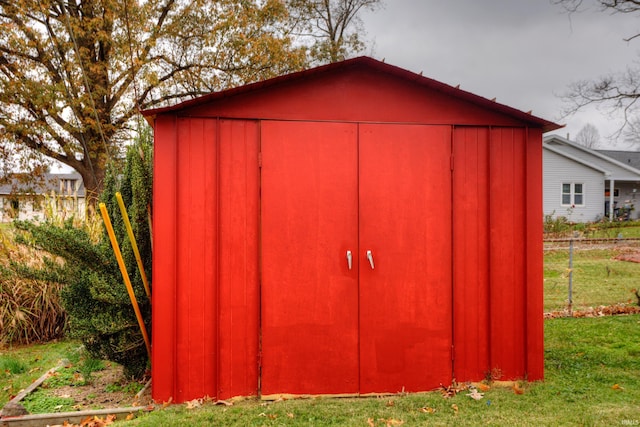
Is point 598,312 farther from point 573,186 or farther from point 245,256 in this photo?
point 573,186

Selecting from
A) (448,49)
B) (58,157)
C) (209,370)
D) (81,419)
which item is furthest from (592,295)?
(58,157)

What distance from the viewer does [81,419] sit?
13.9ft

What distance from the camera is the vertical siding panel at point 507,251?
4805mm

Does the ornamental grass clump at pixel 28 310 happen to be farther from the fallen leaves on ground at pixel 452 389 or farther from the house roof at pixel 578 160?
the house roof at pixel 578 160

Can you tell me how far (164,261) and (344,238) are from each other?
1723 mm

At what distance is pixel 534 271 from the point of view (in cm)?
482

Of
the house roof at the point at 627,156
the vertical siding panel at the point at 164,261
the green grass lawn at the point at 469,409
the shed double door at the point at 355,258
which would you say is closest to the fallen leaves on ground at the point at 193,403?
the green grass lawn at the point at 469,409

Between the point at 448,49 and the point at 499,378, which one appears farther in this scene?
the point at 448,49

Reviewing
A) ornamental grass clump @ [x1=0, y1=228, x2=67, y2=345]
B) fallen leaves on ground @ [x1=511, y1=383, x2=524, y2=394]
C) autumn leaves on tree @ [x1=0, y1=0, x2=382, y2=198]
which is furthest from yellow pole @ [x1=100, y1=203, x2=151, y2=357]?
autumn leaves on tree @ [x1=0, y1=0, x2=382, y2=198]

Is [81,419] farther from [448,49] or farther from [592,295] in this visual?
[448,49]

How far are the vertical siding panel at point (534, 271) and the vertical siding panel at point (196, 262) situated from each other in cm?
314

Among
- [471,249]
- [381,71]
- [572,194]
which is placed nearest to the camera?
[381,71]

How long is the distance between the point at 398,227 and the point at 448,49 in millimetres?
14255

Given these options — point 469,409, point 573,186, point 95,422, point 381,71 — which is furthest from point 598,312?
point 573,186
